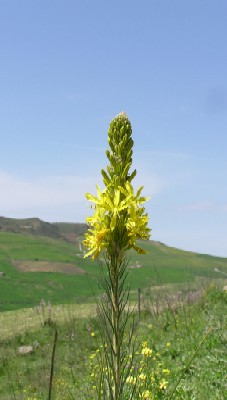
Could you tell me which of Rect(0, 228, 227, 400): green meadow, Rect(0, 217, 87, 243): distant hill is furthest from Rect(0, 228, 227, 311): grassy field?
Rect(0, 217, 87, 243): distant hill

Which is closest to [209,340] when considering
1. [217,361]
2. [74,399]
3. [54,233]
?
[217,361]

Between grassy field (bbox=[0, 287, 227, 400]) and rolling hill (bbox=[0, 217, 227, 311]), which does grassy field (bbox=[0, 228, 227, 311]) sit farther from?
grassy field (bbox=[0, 287, 227, 400])

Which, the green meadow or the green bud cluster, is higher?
the green bud cluster

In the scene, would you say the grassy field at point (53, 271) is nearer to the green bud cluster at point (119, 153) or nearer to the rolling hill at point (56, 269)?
the rolling hill at point (56, 269)

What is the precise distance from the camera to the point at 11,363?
44.5 feet

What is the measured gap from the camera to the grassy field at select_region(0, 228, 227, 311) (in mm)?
40363

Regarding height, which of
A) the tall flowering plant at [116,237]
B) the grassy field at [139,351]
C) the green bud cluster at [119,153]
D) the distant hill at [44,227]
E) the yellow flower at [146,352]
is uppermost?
the distant hill at [44,227]

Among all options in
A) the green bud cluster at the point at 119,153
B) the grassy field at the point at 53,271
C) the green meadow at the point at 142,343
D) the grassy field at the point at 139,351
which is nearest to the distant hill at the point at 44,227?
the grassy field at the point at 53,271

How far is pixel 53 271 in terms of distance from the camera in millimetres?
52875

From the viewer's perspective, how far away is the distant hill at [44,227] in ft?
279

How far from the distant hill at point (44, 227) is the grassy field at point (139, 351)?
65.8 meters

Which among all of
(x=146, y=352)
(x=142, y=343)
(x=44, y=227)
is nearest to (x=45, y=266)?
(x=44, y=227)

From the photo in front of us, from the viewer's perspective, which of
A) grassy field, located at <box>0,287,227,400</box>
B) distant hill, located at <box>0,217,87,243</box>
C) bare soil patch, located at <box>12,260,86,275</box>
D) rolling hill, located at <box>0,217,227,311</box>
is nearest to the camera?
grassy field, located at <box>0,287,227,400</box>

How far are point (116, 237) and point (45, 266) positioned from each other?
5275 cm
